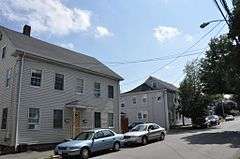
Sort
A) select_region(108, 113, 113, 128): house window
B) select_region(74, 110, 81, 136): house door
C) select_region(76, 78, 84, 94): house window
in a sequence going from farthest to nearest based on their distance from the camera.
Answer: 1. select_region(108, 113, 113, 128): house window
2. select_region(76, 78, 84, 94): house window
3. select_region(74, 110, 81, 136): house door

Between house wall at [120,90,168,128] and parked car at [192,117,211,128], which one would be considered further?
house wall at [120,90,168,128]

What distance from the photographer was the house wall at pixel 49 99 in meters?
21.5

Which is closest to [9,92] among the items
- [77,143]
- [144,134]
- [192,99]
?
[77,143]

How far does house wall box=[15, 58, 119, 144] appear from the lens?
21.5 meters

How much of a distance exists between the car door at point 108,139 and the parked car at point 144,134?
2.86 meters

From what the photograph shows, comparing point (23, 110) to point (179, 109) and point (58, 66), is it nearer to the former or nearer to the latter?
point (58, 66)

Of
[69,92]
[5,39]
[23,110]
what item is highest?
[5,39]

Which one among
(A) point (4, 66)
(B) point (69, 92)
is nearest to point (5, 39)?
(A) point (4, 66)

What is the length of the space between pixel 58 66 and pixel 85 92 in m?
3.90

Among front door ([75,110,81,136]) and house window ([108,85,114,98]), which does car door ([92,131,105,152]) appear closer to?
front door ([75,110,81,136])

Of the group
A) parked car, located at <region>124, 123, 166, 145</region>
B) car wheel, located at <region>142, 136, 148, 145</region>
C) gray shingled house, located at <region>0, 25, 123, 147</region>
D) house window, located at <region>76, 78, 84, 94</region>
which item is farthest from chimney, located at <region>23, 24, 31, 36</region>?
car wheel, located at <region>142, 136, 148, 145</region>

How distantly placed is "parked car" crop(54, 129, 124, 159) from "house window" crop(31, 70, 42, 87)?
20.4ft

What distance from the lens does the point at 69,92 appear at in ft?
83.5

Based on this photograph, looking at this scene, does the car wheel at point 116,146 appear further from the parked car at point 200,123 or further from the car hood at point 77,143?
the parked car at point 200,123
